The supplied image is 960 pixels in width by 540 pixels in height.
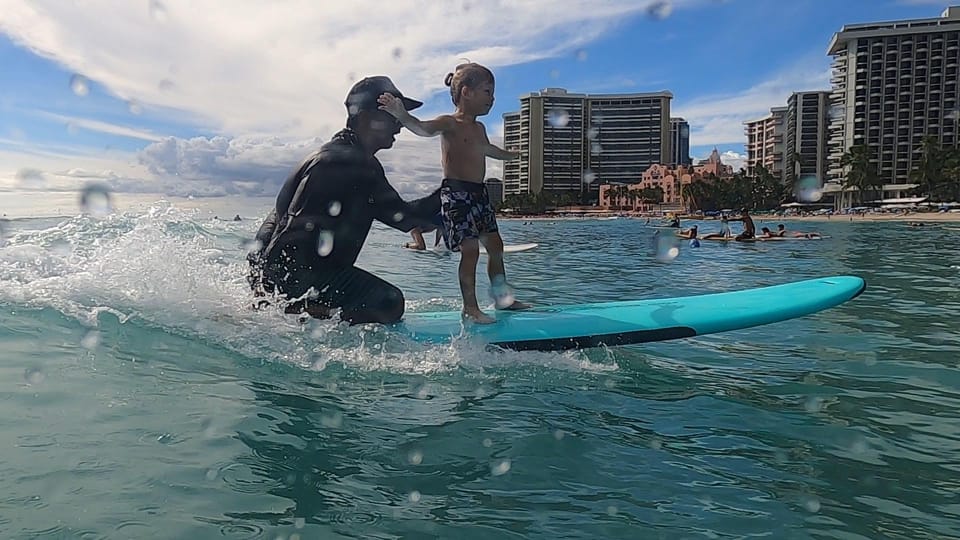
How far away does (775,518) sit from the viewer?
2.29 m

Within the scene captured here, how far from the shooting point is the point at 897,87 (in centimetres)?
9950

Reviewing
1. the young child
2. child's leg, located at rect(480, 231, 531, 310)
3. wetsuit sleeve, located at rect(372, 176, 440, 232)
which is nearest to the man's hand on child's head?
the young child

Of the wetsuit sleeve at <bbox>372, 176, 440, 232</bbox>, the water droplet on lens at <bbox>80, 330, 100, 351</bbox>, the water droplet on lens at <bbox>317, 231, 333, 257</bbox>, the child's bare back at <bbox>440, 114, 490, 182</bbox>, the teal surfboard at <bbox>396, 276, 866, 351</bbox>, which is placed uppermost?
the child's bare back at <bbox>440, 114, 490, 182</bbox>

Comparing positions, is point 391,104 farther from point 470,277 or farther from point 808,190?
point 808,190

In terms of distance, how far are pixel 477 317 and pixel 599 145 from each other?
8082 cm

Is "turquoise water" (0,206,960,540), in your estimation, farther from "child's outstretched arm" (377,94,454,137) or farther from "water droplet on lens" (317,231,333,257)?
"child's outstretched arm" (377,94,454,137)

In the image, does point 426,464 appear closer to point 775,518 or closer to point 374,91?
point 775,518

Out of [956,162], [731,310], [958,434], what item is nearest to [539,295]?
[731,310]

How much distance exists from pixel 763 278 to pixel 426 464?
10.1 metres

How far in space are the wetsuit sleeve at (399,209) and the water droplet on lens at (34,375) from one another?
7.60 ft

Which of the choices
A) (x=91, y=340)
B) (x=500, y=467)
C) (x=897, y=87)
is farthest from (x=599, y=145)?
(x=500, y=467)

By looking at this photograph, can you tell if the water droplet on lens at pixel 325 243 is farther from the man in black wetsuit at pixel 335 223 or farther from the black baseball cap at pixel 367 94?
the black baseball cap at pixel 367 94

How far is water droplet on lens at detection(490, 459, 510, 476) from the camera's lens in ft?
8.77

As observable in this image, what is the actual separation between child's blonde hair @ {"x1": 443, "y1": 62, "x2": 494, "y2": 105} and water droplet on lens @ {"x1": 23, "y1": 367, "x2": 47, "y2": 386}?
3.17 m
